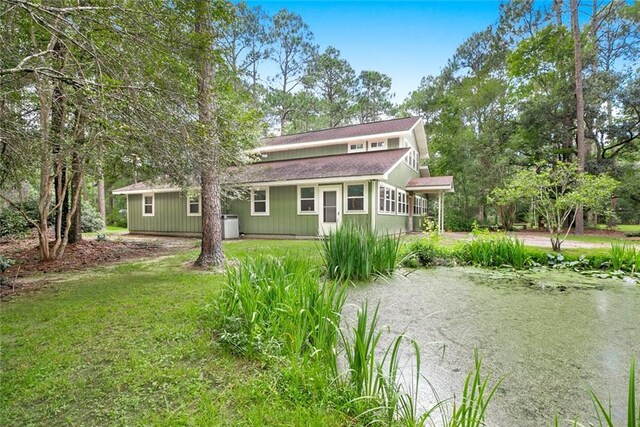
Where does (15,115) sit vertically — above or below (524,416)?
above

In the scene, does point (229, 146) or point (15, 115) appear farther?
point (229, 146)

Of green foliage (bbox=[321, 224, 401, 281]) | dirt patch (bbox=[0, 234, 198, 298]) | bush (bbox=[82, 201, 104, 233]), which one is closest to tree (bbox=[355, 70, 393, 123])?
bush (bbox=[82, 201, 104, 233])

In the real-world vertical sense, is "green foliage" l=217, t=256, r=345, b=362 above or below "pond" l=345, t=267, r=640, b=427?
above

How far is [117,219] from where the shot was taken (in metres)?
23.2

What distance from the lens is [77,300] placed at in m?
4.03

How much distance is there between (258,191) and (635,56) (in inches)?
818

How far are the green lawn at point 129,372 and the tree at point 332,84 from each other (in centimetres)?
2485

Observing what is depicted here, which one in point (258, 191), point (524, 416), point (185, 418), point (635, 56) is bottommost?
point (524, 416)

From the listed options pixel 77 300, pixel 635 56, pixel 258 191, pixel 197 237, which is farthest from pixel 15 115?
pixel 635 56

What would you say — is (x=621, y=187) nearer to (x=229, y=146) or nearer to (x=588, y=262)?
(x=588, y=262)

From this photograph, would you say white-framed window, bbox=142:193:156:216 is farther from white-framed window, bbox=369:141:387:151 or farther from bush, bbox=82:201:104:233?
white-framed window, bbox=369:141:387:151

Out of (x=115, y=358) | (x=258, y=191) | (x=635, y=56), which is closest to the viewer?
(x=115, y=358)

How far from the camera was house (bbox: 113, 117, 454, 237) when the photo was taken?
36.4ft

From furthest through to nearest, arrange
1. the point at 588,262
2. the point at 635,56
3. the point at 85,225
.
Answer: the point at 635,56 → the point at 85,225 → the point at 588,262
